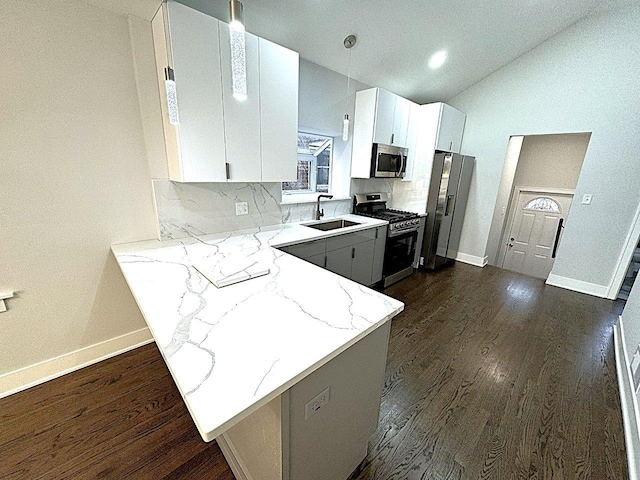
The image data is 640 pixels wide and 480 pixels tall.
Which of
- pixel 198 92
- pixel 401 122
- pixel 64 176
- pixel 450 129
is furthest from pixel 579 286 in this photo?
pixel 64 176

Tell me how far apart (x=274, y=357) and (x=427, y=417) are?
4.50 ft

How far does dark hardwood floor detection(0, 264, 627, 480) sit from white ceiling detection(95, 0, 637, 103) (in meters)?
2.46

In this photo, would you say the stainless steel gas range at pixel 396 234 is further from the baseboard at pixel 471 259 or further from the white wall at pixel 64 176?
the white wall at pixel 64 176

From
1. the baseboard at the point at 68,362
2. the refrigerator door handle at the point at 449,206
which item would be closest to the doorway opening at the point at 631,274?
the refrigerator door handle at the point at 449,206

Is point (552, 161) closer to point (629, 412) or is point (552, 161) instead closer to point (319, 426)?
point (629, 412)

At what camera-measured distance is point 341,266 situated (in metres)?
2.75

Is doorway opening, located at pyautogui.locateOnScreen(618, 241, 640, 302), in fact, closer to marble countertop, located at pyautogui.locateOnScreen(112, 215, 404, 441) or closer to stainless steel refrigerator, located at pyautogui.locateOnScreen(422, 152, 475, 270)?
stainless steel refrigerator, located at pyautogui.locateOnScreen(422, 152, 475, 270)

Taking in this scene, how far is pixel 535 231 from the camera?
17.0 feet

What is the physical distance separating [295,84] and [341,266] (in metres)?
1.70

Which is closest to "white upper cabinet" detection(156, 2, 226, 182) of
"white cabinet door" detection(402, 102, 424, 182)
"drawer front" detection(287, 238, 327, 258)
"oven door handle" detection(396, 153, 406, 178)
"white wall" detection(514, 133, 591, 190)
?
"drawer front" detection(287, 238, 327, 258)

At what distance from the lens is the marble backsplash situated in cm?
205

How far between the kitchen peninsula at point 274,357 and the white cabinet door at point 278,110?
40.3 inches

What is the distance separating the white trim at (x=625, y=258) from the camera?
121 inches

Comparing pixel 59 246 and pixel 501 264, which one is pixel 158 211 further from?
pixel 501 264
